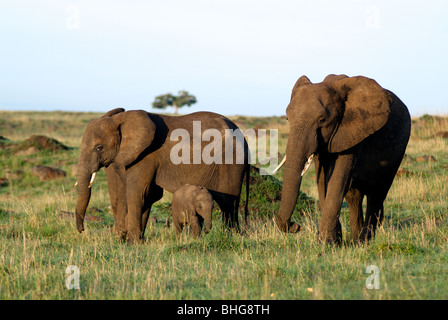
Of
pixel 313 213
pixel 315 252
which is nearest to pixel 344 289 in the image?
pixel 315 252

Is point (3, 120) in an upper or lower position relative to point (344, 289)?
upper

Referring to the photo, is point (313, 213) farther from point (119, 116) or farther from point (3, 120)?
point (3, 120)

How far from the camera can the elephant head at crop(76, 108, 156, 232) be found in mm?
10242

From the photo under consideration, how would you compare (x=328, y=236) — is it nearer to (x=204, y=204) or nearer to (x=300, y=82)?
(x=300, y=82)

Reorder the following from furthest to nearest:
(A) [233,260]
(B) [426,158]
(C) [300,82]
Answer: (B) [426,158], (C) [300,82], (A) [233,260]

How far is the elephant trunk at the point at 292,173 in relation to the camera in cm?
812

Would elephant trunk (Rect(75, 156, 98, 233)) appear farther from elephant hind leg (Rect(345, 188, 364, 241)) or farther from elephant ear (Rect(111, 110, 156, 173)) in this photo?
elephant hind leg (Rect(345, 188, 364, 241))

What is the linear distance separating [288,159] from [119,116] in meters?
3.54

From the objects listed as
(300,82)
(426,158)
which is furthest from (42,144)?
(300,82)

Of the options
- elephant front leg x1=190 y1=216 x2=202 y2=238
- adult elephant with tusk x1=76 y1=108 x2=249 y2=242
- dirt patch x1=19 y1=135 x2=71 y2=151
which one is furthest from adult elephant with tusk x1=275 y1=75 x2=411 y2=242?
dirt patch x1=19 y1=135 x2=71 y2=151

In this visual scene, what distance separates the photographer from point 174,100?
A: 236 feet

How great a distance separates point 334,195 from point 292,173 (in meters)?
0.81

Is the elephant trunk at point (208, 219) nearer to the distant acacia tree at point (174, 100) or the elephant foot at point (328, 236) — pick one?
the elephant foot at point (328, 236)

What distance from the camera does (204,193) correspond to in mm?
10266
